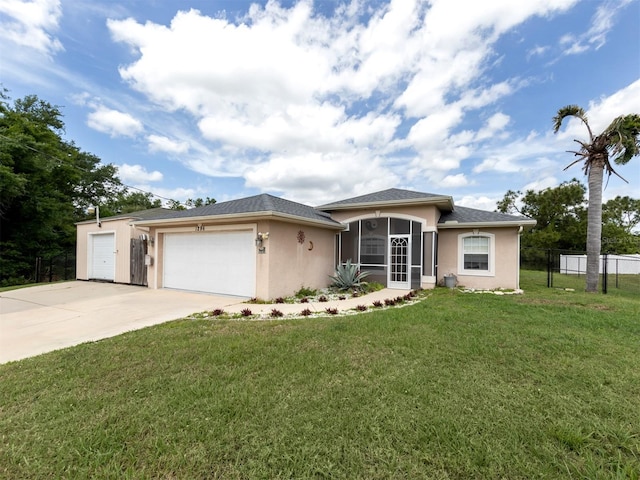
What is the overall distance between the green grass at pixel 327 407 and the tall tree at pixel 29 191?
15982 millimetres

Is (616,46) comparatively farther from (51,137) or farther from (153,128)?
(51,137)

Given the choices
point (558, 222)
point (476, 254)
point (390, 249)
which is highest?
point (558, 222)

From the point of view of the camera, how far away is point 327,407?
277 cm

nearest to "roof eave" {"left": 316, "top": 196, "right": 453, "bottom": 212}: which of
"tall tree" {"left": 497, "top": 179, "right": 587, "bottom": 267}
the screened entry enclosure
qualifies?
the screened entry enclosure

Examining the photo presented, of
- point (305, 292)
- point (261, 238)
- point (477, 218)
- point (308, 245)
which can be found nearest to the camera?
point (261, 238)

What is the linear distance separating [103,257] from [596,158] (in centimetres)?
2139

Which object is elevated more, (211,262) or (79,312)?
(211,262)

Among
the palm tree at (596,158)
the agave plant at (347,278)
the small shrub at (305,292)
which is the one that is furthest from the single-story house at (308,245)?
the palm tree at (596,158)

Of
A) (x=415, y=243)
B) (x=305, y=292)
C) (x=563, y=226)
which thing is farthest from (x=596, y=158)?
(x=563, y=226)

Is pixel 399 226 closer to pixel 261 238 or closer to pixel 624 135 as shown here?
pixel 261 238

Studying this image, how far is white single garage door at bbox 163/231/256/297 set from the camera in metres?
8.88

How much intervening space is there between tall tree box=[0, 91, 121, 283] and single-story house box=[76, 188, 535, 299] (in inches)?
241

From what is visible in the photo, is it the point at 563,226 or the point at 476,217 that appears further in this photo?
the point at 563,226

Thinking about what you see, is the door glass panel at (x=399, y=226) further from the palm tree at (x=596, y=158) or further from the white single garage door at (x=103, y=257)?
the white single garage door at (x=103, y=257)
